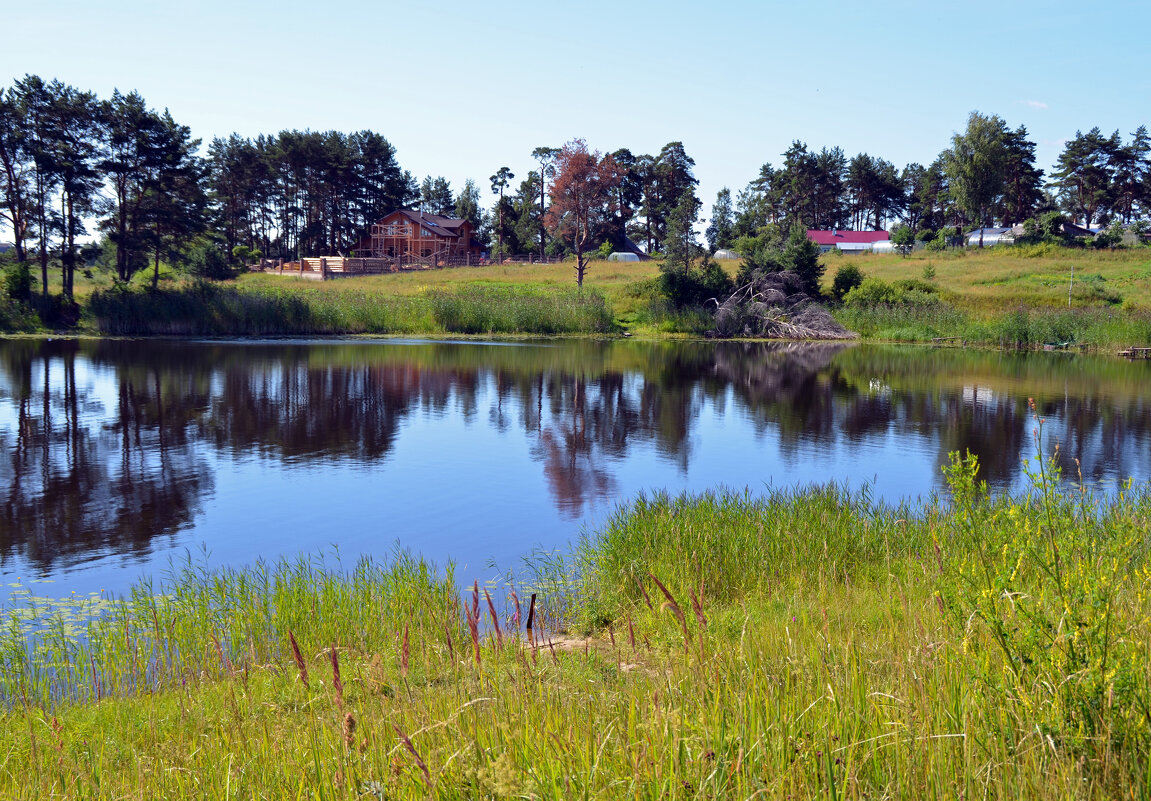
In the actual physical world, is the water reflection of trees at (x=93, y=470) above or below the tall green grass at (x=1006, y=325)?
below

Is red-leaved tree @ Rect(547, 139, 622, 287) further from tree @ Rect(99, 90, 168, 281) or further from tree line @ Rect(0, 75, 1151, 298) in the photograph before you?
tree @ Rect(99, 90, 168, 281)

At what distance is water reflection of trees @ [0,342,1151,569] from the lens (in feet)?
47.6

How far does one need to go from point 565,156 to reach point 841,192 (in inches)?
2821

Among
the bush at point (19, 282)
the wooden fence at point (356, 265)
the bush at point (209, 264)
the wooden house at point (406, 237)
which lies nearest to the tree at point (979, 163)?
the wooden fence at point (356, 265)

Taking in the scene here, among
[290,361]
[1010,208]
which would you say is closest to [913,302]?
[290,361]

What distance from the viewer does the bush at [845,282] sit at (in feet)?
196

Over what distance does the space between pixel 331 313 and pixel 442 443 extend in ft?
113

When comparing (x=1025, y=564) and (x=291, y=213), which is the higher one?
(x=291, y=213)

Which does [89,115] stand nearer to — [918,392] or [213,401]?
[213,401]

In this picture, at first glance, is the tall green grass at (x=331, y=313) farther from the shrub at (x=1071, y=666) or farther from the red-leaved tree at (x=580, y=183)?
the shrub at (x=1071, y=666)

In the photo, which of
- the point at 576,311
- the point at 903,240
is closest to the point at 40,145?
the point at 576,311

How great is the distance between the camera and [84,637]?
7.70 m

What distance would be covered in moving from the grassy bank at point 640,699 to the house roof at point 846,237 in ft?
361

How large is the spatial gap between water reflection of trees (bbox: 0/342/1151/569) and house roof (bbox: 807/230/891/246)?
73.5 m
